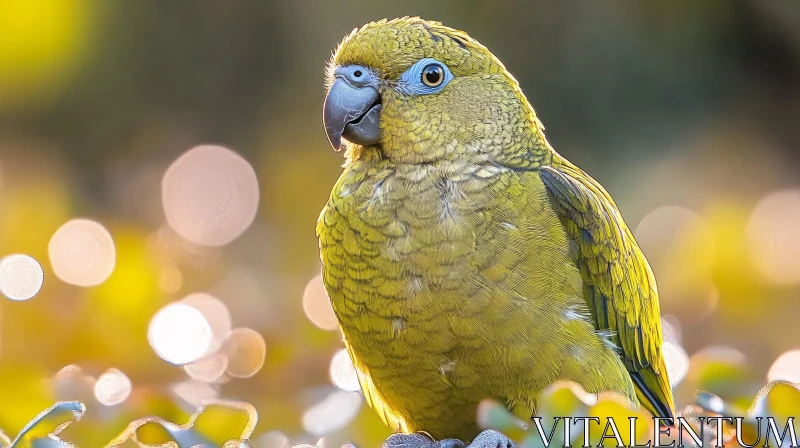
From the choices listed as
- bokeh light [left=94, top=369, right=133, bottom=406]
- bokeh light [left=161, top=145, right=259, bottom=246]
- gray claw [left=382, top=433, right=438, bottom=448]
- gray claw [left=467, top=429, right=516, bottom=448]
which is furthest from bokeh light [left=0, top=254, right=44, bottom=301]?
bokeh light [left=161, top=145, right=259, bottom=246]

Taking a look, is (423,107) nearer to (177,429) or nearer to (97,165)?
(177,429)

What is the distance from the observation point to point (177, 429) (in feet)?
2.85

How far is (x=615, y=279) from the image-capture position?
1.52m

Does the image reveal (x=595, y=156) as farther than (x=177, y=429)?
Yes

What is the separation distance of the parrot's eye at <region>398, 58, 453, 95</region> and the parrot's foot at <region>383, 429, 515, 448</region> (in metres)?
0.58

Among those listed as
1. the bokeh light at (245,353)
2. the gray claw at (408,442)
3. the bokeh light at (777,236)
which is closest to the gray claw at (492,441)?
the gray claw at (408,442)

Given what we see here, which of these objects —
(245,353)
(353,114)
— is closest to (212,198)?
(245,353)

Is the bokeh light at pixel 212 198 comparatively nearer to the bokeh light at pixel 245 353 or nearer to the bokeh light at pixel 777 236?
the bokeh light at pixel 245 353

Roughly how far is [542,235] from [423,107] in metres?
0.30

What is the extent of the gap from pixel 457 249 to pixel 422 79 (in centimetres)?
32

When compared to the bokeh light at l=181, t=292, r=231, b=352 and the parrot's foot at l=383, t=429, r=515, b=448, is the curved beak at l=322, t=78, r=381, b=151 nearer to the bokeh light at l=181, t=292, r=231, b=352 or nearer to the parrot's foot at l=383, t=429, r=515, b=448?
the parrot's foot at l=383, t=429, r=515, b=448

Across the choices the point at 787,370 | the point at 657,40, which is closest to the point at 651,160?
the point at 657,40

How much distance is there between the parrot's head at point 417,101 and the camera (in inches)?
57.0

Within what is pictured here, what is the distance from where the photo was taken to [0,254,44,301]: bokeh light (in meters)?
1.65
